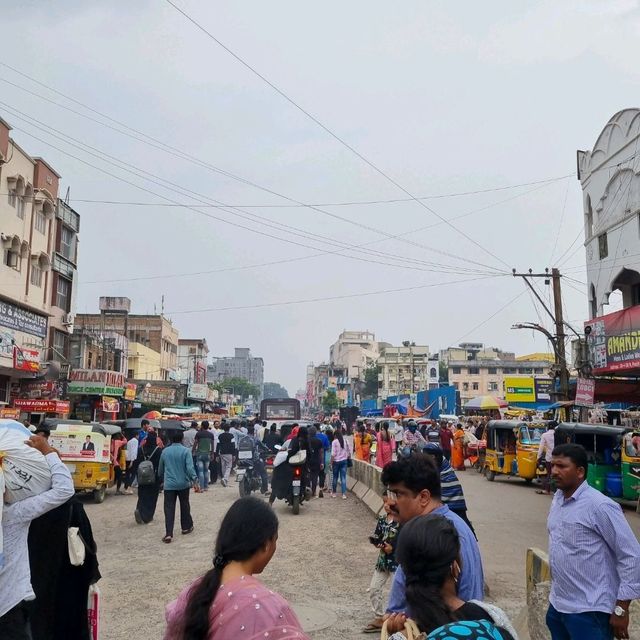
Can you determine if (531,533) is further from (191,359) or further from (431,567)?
(191,359)

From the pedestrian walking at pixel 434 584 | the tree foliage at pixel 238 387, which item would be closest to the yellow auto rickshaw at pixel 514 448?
the pedestrian walking at pixel 434 584

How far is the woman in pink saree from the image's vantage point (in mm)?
2062

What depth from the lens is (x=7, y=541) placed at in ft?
12.4

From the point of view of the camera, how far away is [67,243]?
34062 mm

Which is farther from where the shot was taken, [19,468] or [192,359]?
[192,359]

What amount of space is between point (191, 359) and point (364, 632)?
81472 millimetres

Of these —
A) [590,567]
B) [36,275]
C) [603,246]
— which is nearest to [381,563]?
[590,567]

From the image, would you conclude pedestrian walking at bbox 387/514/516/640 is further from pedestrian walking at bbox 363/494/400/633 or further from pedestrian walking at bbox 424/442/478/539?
pedestrian walking at bbox 363/494/400/633

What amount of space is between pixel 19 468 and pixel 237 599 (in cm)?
232

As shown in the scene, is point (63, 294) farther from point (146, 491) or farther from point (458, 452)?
point (146, 491)

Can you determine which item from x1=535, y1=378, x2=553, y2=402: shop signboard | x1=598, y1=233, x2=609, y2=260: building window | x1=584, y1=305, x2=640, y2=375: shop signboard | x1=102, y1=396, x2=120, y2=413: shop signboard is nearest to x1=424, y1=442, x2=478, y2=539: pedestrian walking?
x1=584, y1=305, x2=640, y2=375: shop signboard

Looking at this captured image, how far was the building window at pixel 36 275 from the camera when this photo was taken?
2966 centimetres

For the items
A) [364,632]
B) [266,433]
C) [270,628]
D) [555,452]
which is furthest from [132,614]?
[266,433]

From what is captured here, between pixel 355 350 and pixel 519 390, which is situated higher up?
pixel 355 350
